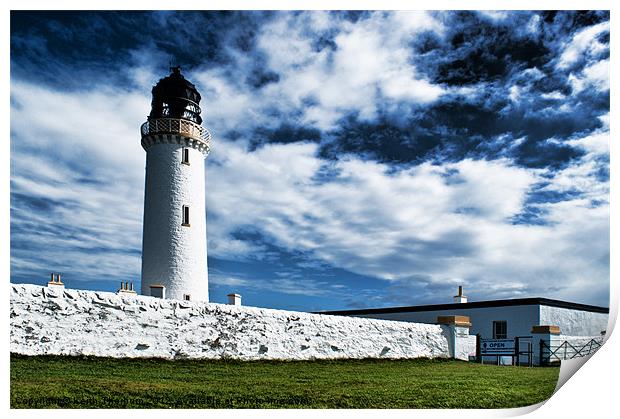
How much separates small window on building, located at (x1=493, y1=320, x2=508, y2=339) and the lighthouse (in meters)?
8.31

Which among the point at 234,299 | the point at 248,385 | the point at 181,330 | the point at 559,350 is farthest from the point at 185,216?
the point at 559,350

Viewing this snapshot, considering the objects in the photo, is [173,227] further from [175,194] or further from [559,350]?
[559,350]

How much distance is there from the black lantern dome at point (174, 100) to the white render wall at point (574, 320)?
1116cm

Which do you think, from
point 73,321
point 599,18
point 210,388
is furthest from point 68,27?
point 599,18

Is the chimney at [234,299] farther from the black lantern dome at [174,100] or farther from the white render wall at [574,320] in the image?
the white render wall at [574,320]

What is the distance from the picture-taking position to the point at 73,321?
8188mm

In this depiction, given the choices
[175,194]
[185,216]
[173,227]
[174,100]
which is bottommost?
[173,227]

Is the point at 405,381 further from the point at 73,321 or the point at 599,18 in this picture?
the point at 599,18

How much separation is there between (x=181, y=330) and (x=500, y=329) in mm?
10063

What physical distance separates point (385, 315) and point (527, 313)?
4.85 meters

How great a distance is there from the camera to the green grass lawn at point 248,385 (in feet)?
20.6

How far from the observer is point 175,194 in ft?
47.0

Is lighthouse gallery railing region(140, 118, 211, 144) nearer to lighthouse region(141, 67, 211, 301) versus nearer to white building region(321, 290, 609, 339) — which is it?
lighthouse region(141, 67, 211, 301)

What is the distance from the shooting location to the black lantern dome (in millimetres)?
14789
